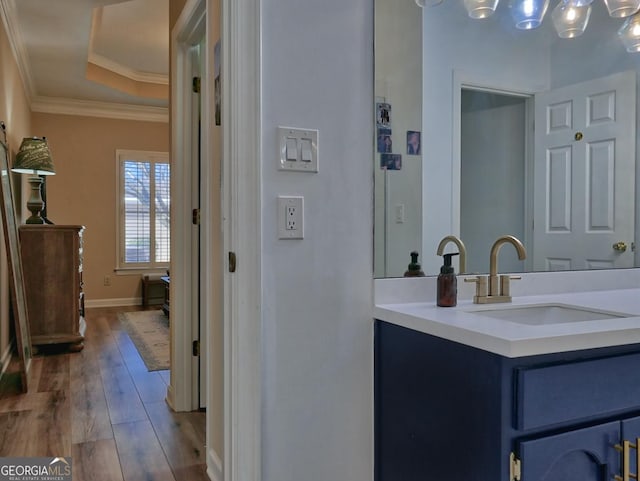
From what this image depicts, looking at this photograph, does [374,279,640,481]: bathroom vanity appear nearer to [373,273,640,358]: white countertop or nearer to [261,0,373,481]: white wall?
[373,273,640,358]: white countertop

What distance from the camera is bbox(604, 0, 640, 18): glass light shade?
1907 mm

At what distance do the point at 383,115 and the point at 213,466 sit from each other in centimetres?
147

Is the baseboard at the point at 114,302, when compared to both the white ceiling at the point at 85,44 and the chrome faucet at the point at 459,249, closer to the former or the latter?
the white ceiling at the point at 85,44

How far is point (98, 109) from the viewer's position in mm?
6172

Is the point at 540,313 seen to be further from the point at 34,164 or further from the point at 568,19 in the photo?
the point at 34,164

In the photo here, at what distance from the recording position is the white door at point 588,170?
191 cm

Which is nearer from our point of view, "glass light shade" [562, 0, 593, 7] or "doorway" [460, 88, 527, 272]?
"doorway" [460, 88, 527, 272]

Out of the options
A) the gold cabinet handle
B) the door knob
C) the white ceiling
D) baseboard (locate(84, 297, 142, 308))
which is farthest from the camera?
baseboard (locate(84, 297, 142, 308))

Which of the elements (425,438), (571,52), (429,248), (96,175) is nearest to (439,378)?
(425,438)

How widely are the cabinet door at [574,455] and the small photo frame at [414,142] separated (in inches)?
36.2

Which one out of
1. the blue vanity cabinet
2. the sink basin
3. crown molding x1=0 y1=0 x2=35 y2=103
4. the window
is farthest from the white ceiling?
the blue vanity cabinet

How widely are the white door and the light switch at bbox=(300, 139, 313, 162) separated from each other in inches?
38.8

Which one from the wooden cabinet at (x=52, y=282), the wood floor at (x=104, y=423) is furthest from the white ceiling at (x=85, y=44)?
the wood floor at (x=104, y=423)

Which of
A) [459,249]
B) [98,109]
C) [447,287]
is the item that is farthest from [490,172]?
[98,109]
